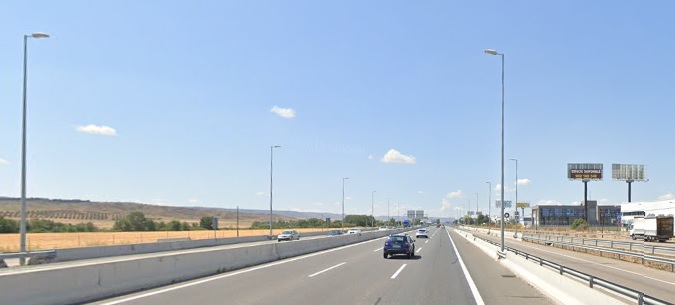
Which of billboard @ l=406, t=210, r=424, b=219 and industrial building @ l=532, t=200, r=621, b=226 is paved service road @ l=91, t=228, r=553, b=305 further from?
industrial building @ l=532, t=200, r=621, b=226

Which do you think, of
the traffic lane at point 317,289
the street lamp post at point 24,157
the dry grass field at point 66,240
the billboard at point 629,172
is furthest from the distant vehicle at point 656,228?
the street lamp post at point 24,157

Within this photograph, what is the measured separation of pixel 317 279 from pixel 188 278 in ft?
13.7

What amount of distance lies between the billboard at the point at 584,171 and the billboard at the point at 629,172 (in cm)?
725

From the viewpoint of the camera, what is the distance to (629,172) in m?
118

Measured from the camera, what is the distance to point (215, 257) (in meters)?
22.2

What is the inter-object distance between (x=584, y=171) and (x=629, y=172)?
465 inches

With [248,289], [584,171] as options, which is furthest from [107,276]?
[584,171]

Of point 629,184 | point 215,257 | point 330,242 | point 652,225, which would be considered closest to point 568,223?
point 629,184

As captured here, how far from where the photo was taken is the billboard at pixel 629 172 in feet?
387

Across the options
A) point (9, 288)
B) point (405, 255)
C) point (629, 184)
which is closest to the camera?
point (9, 288)

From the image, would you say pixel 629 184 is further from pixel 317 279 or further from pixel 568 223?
pixel 317 279

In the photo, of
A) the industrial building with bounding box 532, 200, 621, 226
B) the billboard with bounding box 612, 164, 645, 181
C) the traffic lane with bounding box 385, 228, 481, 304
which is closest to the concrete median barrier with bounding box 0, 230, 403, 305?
the traffic lane with bounding box 385, 228, 481, 304

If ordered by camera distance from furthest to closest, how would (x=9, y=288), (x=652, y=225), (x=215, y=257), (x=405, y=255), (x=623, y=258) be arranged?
(x=652, y=225) → (x=623, y=258) → (x=405, y=255) → (x=215, y=257) → (x=9, y=288)

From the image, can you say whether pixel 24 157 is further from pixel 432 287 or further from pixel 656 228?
pixel 656 228
